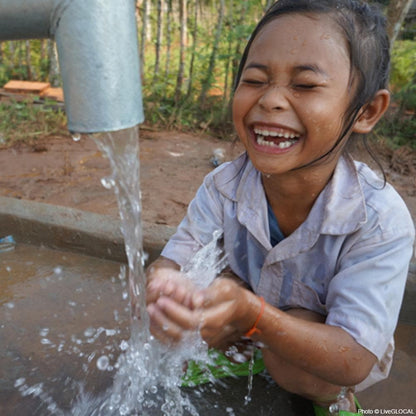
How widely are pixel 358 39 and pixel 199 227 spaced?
0.78 m

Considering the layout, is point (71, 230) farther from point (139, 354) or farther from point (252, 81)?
point (252, 81)

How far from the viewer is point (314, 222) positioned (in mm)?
1336

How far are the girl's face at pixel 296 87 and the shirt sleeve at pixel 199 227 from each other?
38 cm

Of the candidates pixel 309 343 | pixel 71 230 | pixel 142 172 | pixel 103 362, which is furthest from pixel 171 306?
pixel 142 172

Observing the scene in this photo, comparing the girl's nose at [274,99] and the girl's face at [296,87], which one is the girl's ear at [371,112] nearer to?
the girl's face at [296,87]

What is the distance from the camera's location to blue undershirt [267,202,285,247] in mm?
1480

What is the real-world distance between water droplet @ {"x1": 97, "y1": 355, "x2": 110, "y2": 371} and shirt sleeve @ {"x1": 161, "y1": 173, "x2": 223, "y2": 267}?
47 centimetres

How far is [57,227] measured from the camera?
2.13 m

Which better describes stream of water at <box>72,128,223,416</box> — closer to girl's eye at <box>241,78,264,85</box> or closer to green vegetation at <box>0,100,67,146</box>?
girl's eye at <box>241,78,264,85</box>

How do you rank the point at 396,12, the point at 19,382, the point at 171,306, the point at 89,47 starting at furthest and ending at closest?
the point at 396,12 < the point at 19,382 < the point at 171,306 < the point at 89,47

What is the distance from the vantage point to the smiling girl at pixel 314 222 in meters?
1.12

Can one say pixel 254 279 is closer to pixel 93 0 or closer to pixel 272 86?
pixel 272 86

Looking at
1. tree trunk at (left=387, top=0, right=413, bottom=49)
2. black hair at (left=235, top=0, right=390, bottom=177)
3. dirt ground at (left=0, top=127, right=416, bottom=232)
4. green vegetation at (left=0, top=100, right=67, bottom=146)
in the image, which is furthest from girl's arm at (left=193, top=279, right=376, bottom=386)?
green vegetation at (left=0, top=100, right=67, bottom=146)

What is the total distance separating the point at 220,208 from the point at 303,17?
691 millimetres
